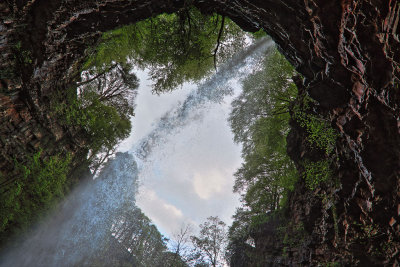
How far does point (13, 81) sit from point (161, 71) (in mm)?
6380

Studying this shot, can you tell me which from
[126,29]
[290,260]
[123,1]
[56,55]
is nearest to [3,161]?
[56,55]

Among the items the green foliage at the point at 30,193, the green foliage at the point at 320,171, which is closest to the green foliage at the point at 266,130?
the green foliage at the point at 320,171

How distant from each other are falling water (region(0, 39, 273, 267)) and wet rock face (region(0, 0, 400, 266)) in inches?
196

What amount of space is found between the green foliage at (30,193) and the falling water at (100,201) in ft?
3.30

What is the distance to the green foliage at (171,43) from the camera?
7508mm

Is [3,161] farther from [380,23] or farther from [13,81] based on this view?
[380,23]

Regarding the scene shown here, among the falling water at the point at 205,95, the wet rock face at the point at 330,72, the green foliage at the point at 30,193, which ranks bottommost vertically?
the green foliage at the point at 30,193

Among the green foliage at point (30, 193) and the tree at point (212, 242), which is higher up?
the tree at point (212, 242)

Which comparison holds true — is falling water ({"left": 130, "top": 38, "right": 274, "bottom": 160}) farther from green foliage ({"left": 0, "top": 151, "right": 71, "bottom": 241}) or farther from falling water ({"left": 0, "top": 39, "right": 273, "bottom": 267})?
green foliage ({"left": 0, "top": 151, "right": 71, "bottom": 241})

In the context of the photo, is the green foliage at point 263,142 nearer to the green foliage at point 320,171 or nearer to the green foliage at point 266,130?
the green foliage at point 266,130

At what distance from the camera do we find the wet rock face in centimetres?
300

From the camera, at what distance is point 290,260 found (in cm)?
679

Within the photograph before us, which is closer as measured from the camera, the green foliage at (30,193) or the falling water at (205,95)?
the green foliage at (30,193)

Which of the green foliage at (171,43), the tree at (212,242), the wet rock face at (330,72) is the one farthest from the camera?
the tree at (212,242)
